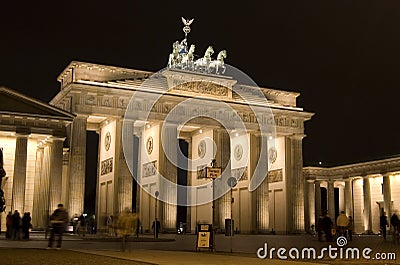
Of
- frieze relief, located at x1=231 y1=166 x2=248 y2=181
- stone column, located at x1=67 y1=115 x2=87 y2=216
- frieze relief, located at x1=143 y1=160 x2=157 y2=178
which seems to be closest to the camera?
stone column, located at x1=67 y1=115 x2=87 y2=216

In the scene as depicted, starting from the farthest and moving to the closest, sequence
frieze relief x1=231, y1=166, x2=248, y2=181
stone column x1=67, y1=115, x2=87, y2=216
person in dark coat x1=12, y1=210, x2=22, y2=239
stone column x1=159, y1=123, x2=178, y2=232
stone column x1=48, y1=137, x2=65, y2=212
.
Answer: frieze relief x1=231, y1=166, x2=248, y2=181
stone column x1=159, y1=123, x2=178, y2=232
stone column x1=67, y1=115, x2=87, y2=216
stone column x1=48, y1=137, x2=65, y2=212
person in dark coat x1=12, y1=210, x2=22, y2=239

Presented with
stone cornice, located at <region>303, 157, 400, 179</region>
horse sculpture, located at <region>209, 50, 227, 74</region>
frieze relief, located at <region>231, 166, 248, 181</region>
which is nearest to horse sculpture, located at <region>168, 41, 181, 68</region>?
horse sculpture, located at <region>209, 50, 227, 74</region>

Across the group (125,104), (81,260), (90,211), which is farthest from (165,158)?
(90,211)

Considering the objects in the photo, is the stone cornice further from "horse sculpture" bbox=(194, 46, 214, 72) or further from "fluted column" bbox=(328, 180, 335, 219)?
"horse sculpture" bbox=(194, 46, 214, 72)

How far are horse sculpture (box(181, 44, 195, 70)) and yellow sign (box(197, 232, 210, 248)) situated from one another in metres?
34.3

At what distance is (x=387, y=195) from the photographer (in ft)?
211

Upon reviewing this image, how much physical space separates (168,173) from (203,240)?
29.7 metres

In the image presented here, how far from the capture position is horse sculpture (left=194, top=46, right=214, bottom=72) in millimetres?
59125

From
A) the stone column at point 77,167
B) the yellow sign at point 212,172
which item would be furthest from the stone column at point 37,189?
the yellow sign at point 212,172

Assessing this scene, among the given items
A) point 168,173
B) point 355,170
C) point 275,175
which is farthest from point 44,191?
point 355,170

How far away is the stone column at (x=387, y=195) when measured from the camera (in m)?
64.0

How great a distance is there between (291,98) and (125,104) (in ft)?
69.2

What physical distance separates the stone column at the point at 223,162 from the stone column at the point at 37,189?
768 inches

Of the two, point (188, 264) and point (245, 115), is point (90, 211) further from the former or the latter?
point (188, 264)
